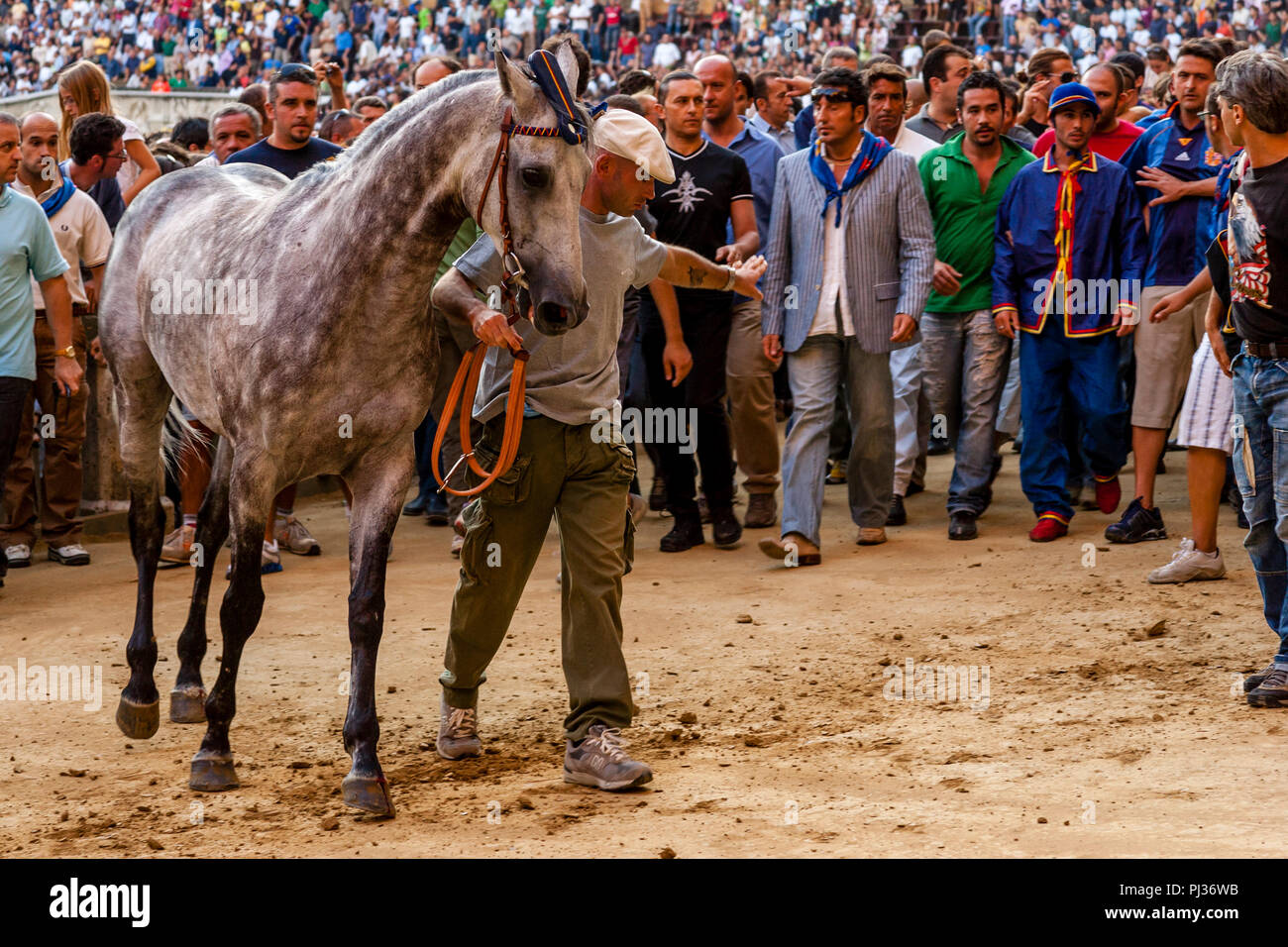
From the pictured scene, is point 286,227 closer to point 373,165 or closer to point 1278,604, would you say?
point 373,165

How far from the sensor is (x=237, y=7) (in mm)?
34656

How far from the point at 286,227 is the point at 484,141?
3.06 ft

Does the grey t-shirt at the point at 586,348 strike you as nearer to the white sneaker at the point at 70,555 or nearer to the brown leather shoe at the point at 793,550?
the brown leather shoe at the point at 793,550

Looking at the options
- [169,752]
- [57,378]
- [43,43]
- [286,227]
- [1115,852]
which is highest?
[43,43]

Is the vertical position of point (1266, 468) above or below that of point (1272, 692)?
above

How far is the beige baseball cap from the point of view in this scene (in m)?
4.79

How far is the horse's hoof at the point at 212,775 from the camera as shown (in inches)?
195

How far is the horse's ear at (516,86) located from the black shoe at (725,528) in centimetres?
495

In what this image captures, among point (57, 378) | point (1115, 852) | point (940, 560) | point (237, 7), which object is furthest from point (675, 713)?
point (237, 7)

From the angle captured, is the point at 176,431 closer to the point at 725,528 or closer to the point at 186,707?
the point at 186,707

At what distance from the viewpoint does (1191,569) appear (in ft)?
24.1

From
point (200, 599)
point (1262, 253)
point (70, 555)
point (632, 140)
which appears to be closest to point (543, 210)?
point (632, 140)

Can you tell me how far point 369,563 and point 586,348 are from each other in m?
1.01

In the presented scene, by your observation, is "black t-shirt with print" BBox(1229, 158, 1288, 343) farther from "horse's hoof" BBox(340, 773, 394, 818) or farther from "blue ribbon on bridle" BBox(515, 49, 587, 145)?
"horse's hoof" BBox(340, 773, 394, 818)
